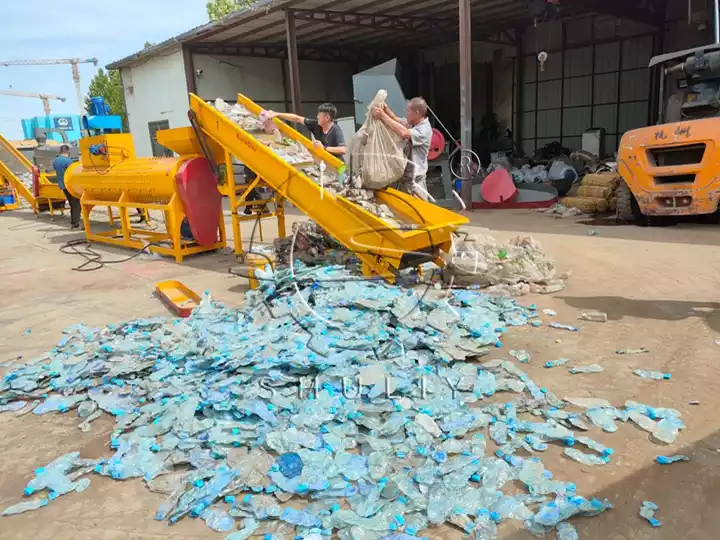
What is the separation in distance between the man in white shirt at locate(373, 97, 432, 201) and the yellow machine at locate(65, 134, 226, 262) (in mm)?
3150

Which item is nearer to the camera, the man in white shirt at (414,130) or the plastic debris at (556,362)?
the plastic debris at (556,362)

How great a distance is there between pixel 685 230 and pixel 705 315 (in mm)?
3934

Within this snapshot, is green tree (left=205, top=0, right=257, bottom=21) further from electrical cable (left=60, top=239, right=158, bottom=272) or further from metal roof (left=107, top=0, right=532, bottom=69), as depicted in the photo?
electrical cable (left=60, top=239, right=158, bottom=272)

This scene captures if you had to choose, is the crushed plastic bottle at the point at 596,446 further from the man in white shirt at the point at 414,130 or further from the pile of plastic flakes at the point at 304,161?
the man in white shirt at the point at 414,130

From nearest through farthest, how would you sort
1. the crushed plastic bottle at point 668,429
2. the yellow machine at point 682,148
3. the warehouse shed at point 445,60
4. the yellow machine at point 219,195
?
the crushed plastic bottle at point 668,429
the yellow machine at point 219,195
the yellow machine at point 682,148
the warehouse shed at point 445,60

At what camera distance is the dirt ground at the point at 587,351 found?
2182 millimetres

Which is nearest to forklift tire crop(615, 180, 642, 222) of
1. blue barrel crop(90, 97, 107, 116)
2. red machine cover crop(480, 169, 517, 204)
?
red machine cover crop(480, 169, 517, 204)

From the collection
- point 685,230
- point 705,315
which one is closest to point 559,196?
point 685,230

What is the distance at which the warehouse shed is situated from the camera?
48.9ft

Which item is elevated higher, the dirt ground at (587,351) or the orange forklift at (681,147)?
the orange forklift at (681,147)

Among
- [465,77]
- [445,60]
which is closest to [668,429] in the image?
[465,77]

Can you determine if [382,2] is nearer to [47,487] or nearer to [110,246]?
[110,246]

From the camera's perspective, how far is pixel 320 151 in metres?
6.16

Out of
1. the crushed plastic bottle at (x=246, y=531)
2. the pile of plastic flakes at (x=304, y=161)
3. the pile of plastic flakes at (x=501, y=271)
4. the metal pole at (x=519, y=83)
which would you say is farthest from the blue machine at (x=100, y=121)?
the metal pole at (x=519, y=83)
